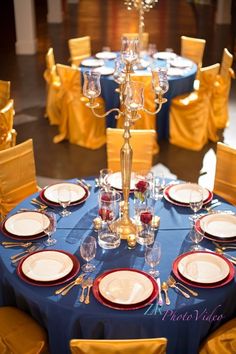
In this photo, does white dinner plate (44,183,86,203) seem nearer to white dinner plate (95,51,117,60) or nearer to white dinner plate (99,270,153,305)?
white dinner plate (99,270,153,305)

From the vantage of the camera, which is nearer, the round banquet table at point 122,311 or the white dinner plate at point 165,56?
the round banquet table at point 122,311

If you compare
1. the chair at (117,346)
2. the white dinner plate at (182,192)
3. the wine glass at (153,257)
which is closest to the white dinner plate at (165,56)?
the white dinner plate at (182,192)

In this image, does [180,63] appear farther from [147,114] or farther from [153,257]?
[153,257]

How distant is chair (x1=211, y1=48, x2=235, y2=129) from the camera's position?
664cm

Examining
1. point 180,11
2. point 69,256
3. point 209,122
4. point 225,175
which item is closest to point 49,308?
point 69,256

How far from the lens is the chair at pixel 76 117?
20.6ft

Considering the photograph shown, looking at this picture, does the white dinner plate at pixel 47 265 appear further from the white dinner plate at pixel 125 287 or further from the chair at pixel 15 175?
the chair at pixel 15 175

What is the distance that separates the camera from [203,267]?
10.1 ft

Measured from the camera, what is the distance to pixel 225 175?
4102 mm

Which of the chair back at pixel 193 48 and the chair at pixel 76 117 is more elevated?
the chair back at pixel 193 48

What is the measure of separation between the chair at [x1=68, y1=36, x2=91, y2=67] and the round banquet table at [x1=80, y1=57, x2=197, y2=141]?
551mm

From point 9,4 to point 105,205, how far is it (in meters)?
13.7

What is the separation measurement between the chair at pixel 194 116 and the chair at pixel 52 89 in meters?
1.50

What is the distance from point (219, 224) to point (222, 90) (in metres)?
3.55
